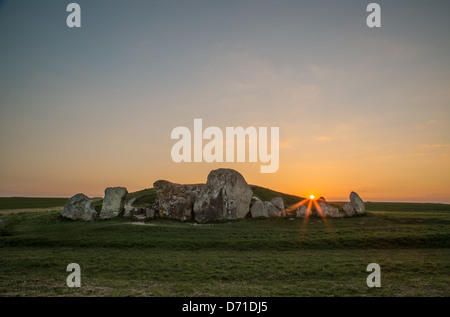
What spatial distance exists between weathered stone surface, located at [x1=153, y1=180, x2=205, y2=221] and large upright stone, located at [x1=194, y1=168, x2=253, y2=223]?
111cm

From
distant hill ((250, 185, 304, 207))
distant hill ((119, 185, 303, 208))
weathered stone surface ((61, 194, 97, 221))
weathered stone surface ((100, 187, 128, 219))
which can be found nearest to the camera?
weathered stone surface ((61, 194, 97, 221))

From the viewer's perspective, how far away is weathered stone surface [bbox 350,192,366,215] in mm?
38688

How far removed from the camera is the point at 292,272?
15.8 m

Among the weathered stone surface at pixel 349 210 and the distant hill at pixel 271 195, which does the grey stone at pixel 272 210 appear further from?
the weathered stone surface at pixel 349 210

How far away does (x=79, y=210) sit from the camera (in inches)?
1454

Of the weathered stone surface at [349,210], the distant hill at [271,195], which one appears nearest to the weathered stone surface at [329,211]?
the weathered stone surface at [349,210]

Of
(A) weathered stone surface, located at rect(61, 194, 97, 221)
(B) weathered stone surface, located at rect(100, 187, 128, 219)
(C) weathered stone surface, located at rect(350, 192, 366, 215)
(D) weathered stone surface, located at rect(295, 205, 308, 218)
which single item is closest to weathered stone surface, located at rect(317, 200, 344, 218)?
(D) weathered stone surface, located at rect(295, 205, 308, 218)

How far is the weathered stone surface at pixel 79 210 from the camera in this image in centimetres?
3656

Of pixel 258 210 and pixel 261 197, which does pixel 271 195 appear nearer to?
pixel 261 197

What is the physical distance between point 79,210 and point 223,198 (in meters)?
18.2

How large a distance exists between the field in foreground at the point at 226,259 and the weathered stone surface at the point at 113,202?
5.83m

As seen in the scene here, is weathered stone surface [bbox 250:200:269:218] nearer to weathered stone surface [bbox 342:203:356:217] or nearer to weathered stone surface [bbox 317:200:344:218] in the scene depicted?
weathered stone surface [bbox 317:200:344:218]

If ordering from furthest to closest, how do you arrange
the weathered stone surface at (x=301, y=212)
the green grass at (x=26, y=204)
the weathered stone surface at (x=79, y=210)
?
the green grass at (x=26, y=204) < the weathered stone surface at (x=301, y=212) < the weathered stone surface at (x=79, y=210)
